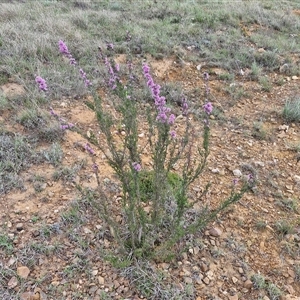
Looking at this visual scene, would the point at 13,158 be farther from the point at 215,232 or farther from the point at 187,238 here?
the point at 215,232

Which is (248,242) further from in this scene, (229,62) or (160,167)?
(229,62)

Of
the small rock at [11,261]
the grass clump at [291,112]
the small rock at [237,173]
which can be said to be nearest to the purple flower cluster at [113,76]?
the small rock at [11,261]

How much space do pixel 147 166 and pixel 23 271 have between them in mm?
1443

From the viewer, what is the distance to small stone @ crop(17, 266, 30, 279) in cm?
239

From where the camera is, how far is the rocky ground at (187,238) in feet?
7.88

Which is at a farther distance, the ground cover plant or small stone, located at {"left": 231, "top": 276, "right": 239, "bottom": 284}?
small stone, located at {"left": 231, "top": 276, "right": 239, "bottom": 284}

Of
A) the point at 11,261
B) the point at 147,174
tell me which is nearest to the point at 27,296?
the point at 11,261

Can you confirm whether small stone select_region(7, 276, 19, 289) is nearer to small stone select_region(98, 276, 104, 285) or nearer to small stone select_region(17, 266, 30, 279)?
small stone select_region(17, 266, 30, 279)

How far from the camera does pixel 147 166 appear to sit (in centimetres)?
337

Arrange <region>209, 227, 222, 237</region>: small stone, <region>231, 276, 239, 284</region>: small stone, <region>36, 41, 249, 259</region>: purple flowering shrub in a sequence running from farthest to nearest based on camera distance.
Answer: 1. <region>209, 227, 222, 237</region>: small stone
2. <region>231, 276, 239, 284</region>: small stone
3. <region>36, 41, 249, 259</region>: purple flowering shrub

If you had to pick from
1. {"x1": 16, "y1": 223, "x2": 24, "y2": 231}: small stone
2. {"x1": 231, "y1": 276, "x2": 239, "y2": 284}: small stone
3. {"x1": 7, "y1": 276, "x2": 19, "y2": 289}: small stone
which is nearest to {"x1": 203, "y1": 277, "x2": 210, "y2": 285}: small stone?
{"x1": 231, "y1": 276, "x2": 239, "y2": 284}: small stone

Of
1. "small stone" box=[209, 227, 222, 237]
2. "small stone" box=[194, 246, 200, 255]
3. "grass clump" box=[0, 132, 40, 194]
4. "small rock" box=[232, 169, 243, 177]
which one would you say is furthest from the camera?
"small rock" box=[232, 169, 243, 177]

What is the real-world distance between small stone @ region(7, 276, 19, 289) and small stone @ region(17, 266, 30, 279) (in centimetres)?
4

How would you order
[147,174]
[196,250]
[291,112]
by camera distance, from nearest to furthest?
[196,250] → [147,174] → [291,112]
